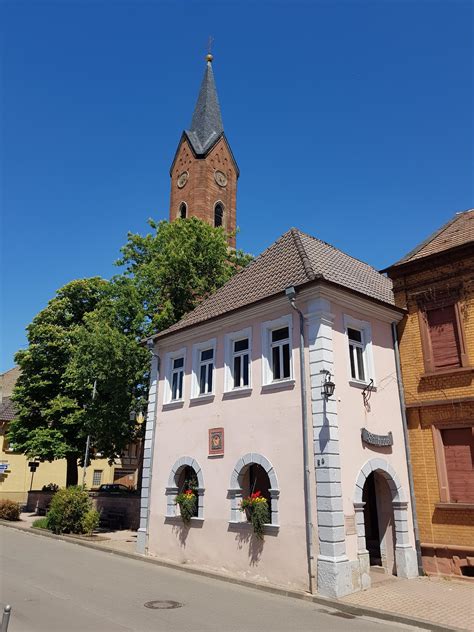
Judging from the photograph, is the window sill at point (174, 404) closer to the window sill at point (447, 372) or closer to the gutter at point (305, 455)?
the gutter at point (305, 455)

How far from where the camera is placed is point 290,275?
46.8 ft

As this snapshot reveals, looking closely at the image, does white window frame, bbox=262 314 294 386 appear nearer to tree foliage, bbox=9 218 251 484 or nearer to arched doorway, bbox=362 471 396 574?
arched doorway, bbox=362 471 396 574

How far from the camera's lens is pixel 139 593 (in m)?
10.6

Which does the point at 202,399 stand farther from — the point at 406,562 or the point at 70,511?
the point at 70,511

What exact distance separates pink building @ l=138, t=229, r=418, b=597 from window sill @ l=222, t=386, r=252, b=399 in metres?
0.04

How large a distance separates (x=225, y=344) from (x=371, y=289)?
505 centimetres

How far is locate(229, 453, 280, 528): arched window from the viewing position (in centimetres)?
1226

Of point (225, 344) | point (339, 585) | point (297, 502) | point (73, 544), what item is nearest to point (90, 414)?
point (73, 544)

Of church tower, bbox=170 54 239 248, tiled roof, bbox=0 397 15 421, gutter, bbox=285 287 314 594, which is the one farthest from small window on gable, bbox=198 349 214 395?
tiled roof, bbox=0 397 15 421

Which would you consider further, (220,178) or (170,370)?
(220,178)

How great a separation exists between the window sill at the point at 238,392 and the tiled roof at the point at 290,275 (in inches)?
94.2

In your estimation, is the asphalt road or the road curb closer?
the asphalt road

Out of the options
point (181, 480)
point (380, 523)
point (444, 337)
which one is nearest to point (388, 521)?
point (380, 523)

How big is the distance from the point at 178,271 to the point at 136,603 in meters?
16.0
